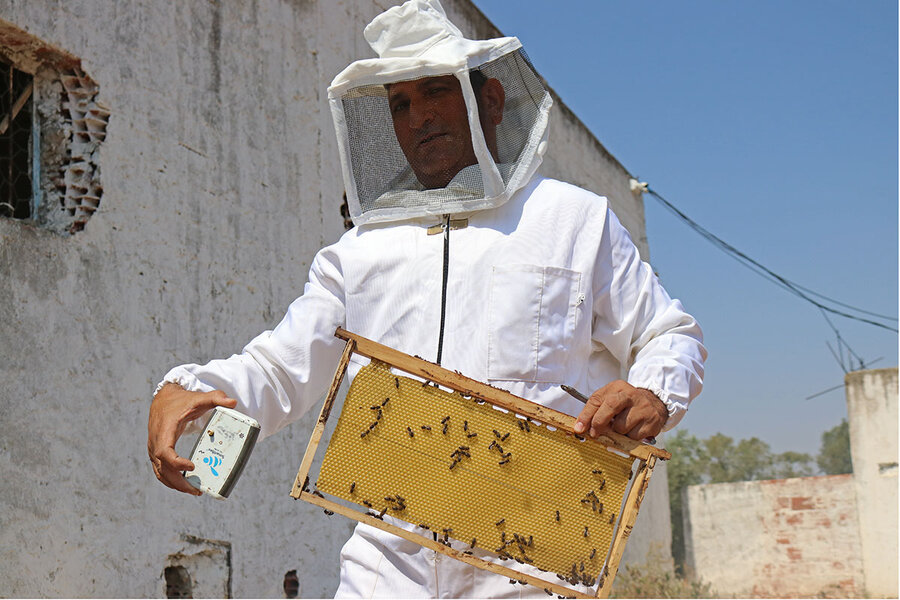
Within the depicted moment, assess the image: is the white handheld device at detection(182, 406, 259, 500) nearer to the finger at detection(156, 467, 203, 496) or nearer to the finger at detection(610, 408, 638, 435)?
the finger at detection(156, 467, 203, 496)

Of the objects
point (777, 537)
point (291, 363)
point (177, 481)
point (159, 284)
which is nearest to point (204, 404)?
point (177, 481)

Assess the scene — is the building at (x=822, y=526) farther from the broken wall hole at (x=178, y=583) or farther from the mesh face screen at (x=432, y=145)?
the mesh face screen at (x=432, y=145)

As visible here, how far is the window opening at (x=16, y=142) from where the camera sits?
5.31m

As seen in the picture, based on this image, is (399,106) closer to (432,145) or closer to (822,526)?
(432,145)

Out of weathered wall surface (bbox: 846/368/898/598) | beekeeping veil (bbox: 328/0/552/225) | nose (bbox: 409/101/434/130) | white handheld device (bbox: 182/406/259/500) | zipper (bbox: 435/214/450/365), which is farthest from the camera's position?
weathered wall surface (bbox: 846/368/898/598)

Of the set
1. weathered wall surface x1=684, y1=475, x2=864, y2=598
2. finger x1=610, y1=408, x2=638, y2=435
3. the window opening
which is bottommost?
weathered wall surface x1=684, y1=475, x2=864, y2=598

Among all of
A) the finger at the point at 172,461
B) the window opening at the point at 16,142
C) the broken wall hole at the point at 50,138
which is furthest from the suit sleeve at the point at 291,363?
the window opening at the point at 16,142

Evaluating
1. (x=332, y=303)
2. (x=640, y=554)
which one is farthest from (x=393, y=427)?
(x=640, y=554)

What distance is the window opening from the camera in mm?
5312

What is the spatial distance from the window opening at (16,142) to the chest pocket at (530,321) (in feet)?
12.2

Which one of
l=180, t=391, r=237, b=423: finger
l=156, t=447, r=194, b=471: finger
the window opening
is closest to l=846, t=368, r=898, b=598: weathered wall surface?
the window opening

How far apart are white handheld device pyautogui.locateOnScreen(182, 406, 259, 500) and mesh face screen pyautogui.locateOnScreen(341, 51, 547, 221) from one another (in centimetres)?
77

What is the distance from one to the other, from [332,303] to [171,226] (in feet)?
11.0

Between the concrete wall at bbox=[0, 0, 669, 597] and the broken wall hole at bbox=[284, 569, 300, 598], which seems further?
the broken wall hole at bbox=[284, 569, 300, 598]
